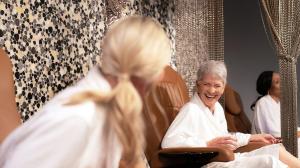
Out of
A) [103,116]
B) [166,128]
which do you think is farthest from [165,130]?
[103,116]

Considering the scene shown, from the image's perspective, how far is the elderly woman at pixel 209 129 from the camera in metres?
3.10

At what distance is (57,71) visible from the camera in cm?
323

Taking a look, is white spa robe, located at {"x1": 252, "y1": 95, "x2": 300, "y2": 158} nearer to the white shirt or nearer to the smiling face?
the white shirt

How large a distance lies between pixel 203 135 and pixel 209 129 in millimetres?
79

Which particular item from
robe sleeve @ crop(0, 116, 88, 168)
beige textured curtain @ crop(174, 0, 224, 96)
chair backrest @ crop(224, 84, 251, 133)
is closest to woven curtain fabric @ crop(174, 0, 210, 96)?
beige textured curtain @ crop(174, 0, 224, 96)

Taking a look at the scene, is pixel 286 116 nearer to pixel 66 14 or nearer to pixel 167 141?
pixel 167 141

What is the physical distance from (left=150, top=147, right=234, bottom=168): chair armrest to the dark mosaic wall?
80 centimetres

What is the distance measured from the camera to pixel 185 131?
124 inches

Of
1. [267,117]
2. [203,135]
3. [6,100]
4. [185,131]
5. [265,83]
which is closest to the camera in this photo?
[6,100]

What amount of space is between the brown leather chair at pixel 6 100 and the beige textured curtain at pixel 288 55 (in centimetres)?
219

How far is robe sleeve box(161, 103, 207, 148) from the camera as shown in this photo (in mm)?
3086

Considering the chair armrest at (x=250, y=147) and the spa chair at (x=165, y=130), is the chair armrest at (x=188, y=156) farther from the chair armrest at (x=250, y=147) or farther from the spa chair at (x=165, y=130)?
the chair armrest at (x=250, y=147)

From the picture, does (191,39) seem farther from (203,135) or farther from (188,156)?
(188,156)

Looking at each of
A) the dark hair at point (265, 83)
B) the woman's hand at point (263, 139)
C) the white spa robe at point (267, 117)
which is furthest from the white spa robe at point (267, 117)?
the woman's hand at point (263, 139)
